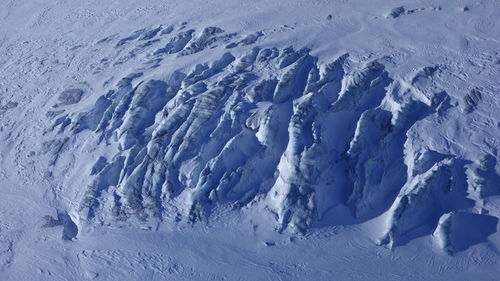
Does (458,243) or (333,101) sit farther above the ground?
(333,101)

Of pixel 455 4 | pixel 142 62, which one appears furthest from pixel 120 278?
pixel 455 4

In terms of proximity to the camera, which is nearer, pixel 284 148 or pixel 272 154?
pixel 272 154

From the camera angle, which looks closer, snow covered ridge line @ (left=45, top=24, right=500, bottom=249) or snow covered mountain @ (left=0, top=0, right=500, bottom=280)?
snow covered mountain @ (left=0, top=0, right=500, bottom=280)

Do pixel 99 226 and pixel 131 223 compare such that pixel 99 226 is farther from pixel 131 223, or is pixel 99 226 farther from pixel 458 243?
pixel 458 243

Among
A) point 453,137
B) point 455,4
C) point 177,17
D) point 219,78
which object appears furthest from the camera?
point 177,17

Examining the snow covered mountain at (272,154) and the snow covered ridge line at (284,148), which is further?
the snow covered ridge line at (284,148)
